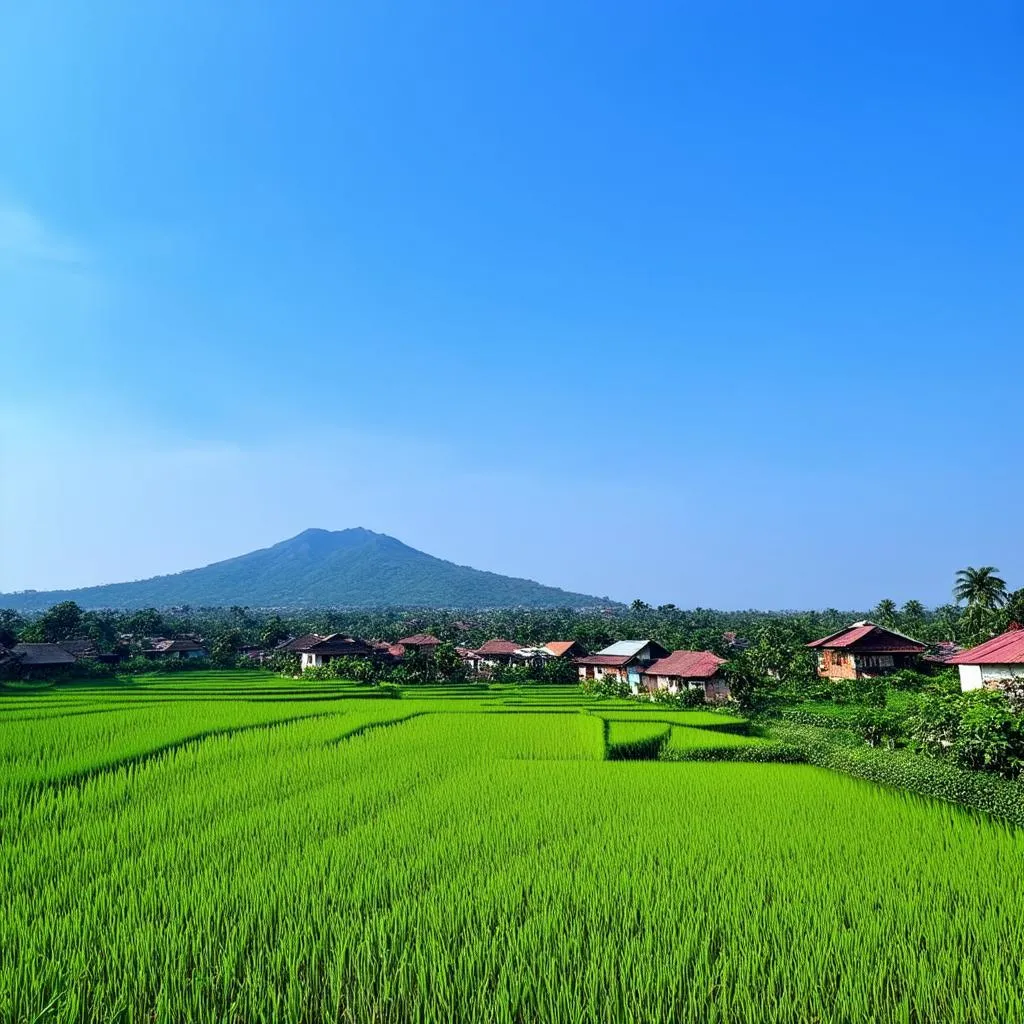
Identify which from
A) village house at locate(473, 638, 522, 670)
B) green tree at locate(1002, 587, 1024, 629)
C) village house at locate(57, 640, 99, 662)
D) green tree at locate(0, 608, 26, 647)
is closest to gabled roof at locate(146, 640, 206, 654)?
village house at locate(57, 640, 99, 662)

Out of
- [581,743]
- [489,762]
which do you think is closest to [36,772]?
[489,762]

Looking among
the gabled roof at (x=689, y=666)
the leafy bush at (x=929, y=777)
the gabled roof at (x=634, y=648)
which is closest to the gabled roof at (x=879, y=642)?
the gabled roof at (x=689, y=666)

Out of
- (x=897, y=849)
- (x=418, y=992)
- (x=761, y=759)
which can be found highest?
(x=418, y=992)

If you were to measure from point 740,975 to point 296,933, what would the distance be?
127 inches

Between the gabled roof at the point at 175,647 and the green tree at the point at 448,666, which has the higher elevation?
the green tree at the point at 448,666

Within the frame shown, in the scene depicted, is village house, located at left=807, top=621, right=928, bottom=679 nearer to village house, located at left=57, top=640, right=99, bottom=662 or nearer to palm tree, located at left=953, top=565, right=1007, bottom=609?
palm tree, located at left=953, top=565, right=1007, bottom=609

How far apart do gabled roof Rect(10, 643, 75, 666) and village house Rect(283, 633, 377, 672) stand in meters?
13.9

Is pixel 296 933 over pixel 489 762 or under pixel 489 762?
over

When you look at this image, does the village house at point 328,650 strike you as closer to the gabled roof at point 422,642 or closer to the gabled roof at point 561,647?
the gabled roof at point 422,642

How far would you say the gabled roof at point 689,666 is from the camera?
92.0ft

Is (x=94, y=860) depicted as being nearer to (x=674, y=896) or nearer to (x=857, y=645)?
(x=674, y=896)

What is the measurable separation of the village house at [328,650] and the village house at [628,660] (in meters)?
16.6

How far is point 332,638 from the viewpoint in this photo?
4459cm

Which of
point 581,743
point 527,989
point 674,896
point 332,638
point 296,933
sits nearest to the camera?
point 527,989
